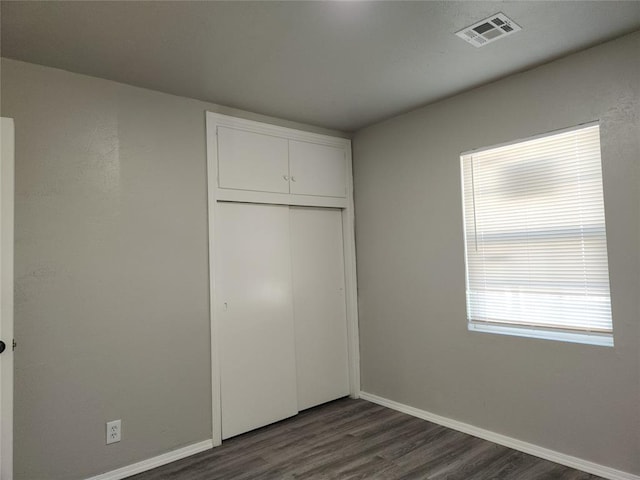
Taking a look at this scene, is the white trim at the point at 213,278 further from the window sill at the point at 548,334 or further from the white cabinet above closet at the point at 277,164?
the window sill at the point at 548,334

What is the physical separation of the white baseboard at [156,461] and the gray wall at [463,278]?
163 cm

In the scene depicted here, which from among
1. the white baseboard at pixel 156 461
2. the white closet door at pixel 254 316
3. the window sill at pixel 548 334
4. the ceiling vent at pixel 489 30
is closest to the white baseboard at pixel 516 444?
the window sill at pixel 548 334

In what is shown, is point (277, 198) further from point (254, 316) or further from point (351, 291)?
point (351, 291)

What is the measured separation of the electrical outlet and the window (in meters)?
2.53

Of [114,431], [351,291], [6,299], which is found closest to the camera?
[6,299]

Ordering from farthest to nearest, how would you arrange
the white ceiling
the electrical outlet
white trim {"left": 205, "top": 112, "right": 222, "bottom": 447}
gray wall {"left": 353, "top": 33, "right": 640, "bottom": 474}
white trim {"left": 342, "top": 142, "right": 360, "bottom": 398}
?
white trim {"left": 342, "top": 142, "right": 360, "bottom": 398}
white trim {"left": 205, "top": 112, "right": 222, "bottom": 447}
the electrical outlet
gray wall {"left": 353, "top": 33, "right": 640, "bottom": 474}
the white ceiling

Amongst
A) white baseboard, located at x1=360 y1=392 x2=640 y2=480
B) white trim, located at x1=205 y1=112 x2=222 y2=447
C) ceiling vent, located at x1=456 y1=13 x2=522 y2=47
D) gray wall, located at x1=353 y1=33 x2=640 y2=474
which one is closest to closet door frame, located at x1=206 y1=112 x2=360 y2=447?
white trim, located at x1=205 y1=112 x2=222 y2=447

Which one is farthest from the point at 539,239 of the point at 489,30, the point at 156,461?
the point at 156,461

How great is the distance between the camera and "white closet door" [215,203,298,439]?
10.5 ft

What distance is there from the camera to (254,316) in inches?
132

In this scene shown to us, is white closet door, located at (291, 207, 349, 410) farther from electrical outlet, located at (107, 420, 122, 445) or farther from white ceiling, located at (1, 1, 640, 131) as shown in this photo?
electrical outlet, located at (107, 420, 122, 445)

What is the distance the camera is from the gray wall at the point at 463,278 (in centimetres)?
240

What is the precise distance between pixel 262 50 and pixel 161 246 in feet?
4.75

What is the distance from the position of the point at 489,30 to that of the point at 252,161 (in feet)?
6.29
